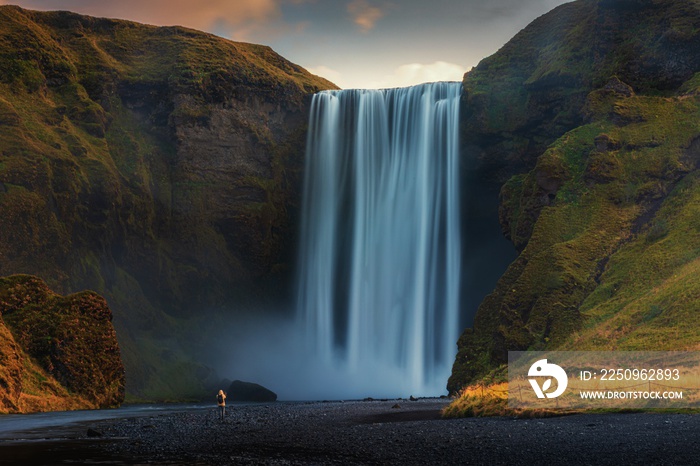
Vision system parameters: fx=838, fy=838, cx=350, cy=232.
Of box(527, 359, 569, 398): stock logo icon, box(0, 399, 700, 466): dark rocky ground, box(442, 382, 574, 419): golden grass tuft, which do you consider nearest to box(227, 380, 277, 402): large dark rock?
box(442, 382, 574, 419): golden grass tuft

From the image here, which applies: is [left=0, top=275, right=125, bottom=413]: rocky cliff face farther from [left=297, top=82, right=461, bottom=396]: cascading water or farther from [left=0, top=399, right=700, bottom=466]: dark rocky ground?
[left=0, top=399, right=700, bottom=466]: dark rocky ground

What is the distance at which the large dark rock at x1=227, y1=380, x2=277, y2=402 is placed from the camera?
3216 inches

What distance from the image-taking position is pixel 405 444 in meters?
25.3

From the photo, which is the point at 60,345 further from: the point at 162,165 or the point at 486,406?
the point at 486,406

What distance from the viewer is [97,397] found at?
6700cm

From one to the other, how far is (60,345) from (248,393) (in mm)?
21413

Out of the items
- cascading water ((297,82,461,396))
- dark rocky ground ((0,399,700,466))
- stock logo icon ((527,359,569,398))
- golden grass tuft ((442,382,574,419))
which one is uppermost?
cascading water ((297,82,461,396))

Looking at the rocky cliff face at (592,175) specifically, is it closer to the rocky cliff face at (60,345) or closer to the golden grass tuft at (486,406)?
the golden grass tuft at (486,406)

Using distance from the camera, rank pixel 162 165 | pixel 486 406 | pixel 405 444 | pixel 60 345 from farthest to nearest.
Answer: pixel 162 165 → pixel 60 345 → pixel 486 406 → pixel 405 444

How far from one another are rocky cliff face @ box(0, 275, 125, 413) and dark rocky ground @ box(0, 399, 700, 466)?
30271mm

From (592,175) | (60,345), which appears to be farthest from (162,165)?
(592,175)

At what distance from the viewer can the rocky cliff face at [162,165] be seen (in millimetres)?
90188

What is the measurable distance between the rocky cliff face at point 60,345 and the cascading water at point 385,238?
86.4 ft

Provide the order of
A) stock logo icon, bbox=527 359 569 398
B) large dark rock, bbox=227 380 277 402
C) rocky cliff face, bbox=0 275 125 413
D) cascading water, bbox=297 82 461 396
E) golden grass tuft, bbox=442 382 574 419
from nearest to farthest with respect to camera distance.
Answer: golden grass tuft, bbox=442 382 574 419, stock logo icon, bbox=527 359 569 398, rocky cliff face, bbox=0 275 125 413, cascading water, bbox=297 82 461 396, large dark rock, bbox=227 380 277 402
